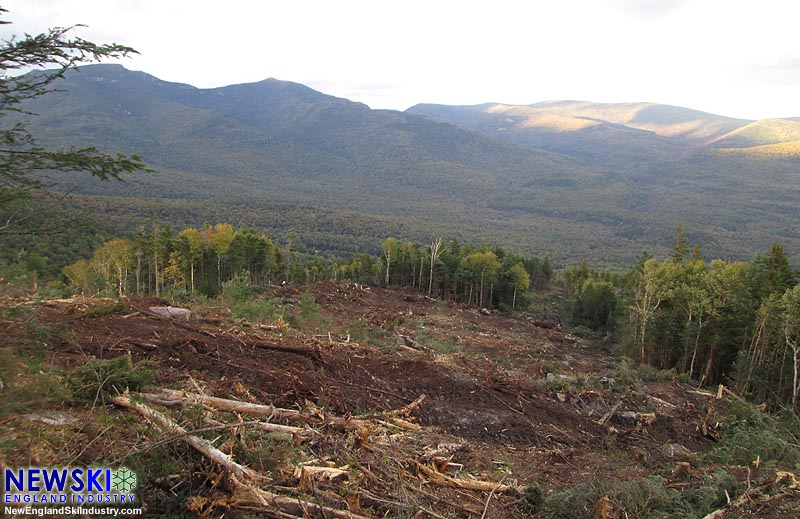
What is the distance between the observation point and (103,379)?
6.03 m

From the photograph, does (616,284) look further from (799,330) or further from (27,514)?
(27,514)

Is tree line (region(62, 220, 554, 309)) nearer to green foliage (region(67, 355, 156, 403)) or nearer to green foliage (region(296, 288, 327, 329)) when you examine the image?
green foliage (region(296, 288, 327, 329))

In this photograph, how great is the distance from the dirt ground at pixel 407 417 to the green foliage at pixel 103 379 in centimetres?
23

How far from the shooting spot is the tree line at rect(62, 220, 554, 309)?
31562mm

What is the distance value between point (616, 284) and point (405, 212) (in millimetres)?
101855

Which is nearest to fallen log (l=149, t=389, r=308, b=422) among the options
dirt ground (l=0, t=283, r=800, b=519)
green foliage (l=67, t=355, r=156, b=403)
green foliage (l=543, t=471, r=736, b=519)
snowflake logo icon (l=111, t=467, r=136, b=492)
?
green foliage (l=67, t=355, r=156, b=403)

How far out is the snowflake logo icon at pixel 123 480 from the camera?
4.21m

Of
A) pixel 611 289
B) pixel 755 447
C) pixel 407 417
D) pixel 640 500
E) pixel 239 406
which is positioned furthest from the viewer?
pixel 611 289

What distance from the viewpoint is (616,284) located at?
56.7 meters

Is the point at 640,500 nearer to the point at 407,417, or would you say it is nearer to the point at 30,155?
the point at 407,417

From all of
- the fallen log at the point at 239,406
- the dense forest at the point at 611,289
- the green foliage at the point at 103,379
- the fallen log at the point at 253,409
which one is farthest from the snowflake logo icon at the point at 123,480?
the dense forest at the point at 611,289

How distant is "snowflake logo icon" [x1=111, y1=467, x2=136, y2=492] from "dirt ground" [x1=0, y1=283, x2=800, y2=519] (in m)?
0.20

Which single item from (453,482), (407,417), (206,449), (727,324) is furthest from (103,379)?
(727,324)

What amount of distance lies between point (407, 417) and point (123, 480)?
536 cm
